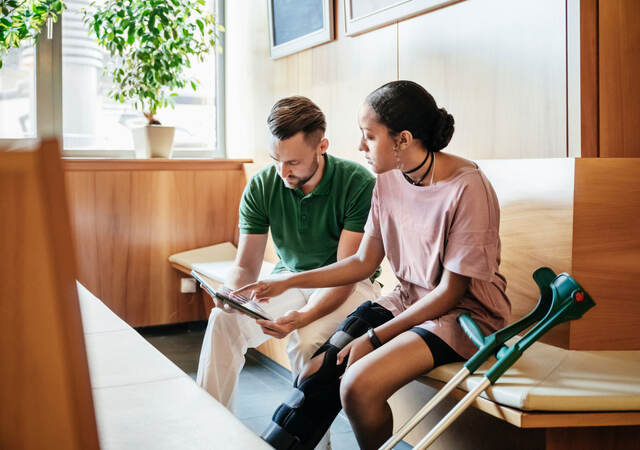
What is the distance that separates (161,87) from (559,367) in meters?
3.39

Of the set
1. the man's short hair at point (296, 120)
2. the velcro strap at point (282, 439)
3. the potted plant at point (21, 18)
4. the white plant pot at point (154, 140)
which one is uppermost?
the potted plant at point (21, 18)

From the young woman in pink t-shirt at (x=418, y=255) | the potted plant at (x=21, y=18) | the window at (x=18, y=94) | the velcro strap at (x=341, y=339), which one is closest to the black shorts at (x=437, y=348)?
the young woman in pink t-shirt at (x=418, y=255)

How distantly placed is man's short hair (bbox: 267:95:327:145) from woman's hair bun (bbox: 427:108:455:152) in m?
0.54

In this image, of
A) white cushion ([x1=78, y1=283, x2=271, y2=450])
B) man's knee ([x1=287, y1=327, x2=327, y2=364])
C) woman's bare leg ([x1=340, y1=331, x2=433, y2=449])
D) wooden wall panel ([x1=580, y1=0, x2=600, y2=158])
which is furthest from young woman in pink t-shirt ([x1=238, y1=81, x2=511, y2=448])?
white cushion ([x1=78, y1=283, x2=271, y2=450])

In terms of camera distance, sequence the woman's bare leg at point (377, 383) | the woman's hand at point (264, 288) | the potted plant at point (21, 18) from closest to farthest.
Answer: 1. the woman's bare leg at point (377, 383)
2. the woman's hand at point (264, 288)
3. the potted plant at point (21, 18)

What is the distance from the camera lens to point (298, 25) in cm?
374

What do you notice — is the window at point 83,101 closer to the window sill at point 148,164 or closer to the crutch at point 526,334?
the window sill at point 148,164

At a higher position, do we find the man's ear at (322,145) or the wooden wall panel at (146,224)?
the man's ear at (322,145)

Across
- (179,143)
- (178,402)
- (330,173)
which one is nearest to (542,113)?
(330,173)

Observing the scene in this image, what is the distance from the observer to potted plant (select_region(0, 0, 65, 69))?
3875 millimetres

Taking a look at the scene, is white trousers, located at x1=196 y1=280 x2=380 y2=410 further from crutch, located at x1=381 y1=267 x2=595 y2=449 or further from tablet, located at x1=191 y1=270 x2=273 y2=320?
crutch, located at x1=381 y1=267 x2=595 y2=449

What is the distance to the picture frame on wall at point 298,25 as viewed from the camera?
11.4ft

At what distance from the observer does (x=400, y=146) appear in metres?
1.95

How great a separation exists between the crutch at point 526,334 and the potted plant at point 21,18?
341cm
